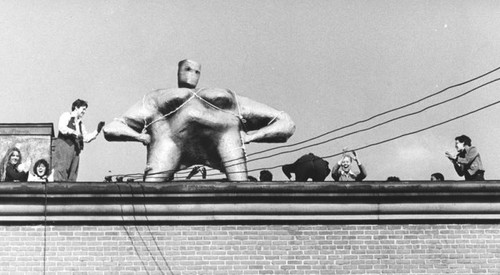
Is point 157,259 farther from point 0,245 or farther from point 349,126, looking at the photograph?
point 349,126

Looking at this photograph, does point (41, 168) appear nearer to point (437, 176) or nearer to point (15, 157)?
point (15, 157)

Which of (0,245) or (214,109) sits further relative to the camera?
(214,109)

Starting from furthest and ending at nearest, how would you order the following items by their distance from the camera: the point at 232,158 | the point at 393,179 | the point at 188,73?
the point at 188,73
the point at 232,158
the point at 393,179

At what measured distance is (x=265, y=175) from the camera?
72.8 feet

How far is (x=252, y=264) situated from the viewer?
20.5m

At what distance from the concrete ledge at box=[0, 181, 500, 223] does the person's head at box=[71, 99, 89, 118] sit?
6.94 feet

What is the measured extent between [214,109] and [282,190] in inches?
93.0

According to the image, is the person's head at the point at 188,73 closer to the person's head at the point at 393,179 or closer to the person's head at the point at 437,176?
the person's head at the point at 393,179

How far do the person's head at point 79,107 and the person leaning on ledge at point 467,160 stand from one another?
20.0 feet

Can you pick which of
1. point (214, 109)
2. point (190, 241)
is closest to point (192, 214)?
point (190, 241)

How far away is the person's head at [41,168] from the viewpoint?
21.8m

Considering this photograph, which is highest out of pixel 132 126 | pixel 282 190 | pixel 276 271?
pixel 132 126

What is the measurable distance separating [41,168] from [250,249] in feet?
12.7

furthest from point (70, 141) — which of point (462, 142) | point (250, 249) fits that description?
point (462, 142)
